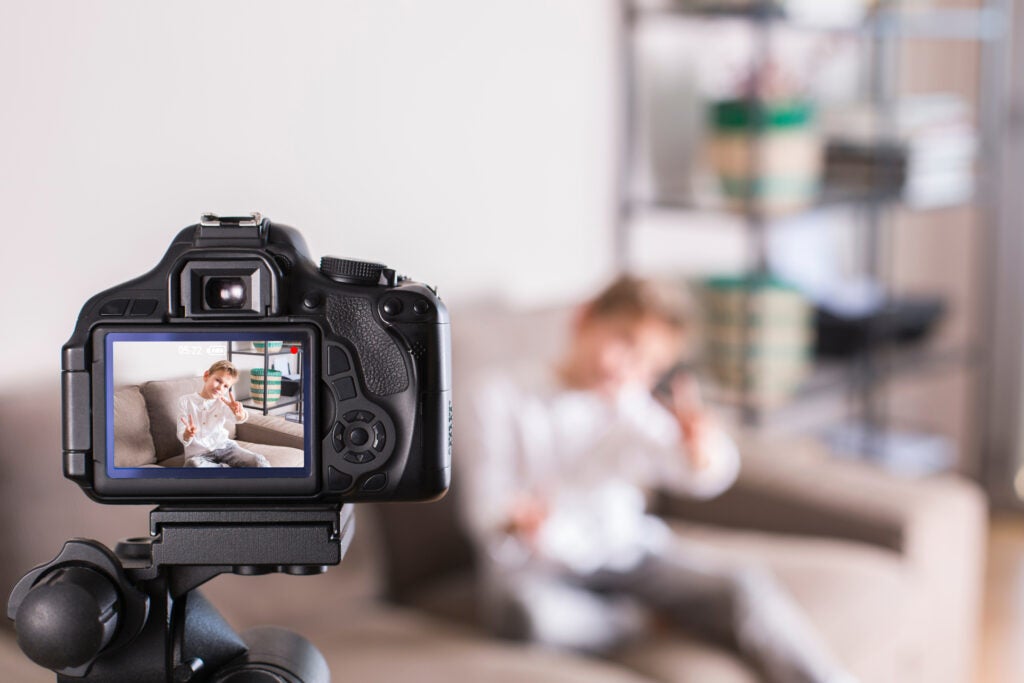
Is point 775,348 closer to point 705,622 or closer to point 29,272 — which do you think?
point 705,622

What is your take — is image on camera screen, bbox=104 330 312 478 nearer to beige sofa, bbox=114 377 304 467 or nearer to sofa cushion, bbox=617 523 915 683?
beige sofa, bbox=114 377 304 467

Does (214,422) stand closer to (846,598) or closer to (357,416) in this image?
(357,416)

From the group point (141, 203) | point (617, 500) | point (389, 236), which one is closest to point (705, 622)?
point (617, 500)

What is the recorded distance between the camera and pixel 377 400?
53 centimetres

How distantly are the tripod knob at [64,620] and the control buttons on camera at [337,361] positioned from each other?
15 centimetres

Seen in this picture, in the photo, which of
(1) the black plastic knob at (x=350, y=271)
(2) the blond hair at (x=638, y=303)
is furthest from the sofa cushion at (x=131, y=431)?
(2) the blond hair at (x=638, y=303)

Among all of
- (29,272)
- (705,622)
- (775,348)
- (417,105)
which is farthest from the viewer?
(775,348)

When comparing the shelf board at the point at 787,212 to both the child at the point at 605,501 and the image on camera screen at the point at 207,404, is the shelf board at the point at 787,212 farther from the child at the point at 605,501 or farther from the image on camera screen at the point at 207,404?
the image on camera screen at the point at 207,404

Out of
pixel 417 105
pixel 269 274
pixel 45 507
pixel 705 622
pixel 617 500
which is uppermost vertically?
pixel 417 105

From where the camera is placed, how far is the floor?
6.73 ft

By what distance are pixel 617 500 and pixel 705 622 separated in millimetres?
208

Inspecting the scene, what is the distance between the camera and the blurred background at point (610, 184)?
655 mm

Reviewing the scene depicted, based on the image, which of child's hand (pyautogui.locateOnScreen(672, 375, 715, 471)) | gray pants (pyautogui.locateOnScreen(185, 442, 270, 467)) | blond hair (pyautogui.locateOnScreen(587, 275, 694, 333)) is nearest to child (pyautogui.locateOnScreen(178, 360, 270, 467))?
gray pants (pyautogui.locateOnScreen(185, 442, 270, 467))

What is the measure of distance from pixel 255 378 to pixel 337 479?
0.20 feet
